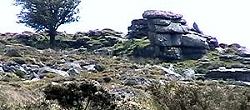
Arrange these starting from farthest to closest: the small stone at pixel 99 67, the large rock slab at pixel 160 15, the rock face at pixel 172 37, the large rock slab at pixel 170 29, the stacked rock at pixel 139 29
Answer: the stacked rock at pixel 139 29, the large rock slab at pixel 160 15, the large rock slab at pixel 170 29, the rock face at pixel 172 37, the small stone at pixel 99 67

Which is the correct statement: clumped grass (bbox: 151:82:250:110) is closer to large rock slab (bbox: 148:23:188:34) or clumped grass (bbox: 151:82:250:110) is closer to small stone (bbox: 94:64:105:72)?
small stone (bbox: 94:64:105:72)

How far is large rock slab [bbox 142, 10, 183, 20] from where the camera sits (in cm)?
10712

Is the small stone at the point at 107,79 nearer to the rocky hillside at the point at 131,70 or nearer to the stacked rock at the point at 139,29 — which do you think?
the rocky hillside at the point at 131,70

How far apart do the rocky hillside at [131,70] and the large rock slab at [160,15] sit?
0.13m

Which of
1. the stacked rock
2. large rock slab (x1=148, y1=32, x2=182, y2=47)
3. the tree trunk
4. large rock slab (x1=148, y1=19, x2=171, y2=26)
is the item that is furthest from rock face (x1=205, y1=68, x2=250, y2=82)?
the tree trunk

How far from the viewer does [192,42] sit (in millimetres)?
101875

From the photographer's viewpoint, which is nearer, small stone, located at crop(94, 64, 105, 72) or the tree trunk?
small stone, located at crop(94, 64, 105, 72)

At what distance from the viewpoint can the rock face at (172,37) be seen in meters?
99.8

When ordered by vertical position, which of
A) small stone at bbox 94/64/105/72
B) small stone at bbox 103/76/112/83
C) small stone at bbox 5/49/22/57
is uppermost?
small stone at bbox 103/76/112/83

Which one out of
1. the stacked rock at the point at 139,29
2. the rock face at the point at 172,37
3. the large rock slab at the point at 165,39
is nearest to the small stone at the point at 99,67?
the rock face at the point at 172,37

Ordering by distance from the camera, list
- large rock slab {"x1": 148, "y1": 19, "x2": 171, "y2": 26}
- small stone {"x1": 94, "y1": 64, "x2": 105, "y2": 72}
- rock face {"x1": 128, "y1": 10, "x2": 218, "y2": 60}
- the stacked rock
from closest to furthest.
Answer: small stone {"x1": 94, "y1": 64, "x2": 105, "y2": 72}
rock face {"x1": 128, "y1": 10, "x2": 218, "y2": 60}
large rock slab {"x1": 148, "y1": 19, "x2": 171, "y2": 26}
the stacked rock

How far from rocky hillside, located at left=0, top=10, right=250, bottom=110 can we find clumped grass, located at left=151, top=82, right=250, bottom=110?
0.05m

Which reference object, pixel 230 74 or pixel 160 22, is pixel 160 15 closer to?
pixel 160 22

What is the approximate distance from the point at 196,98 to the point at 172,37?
72.3 meters
